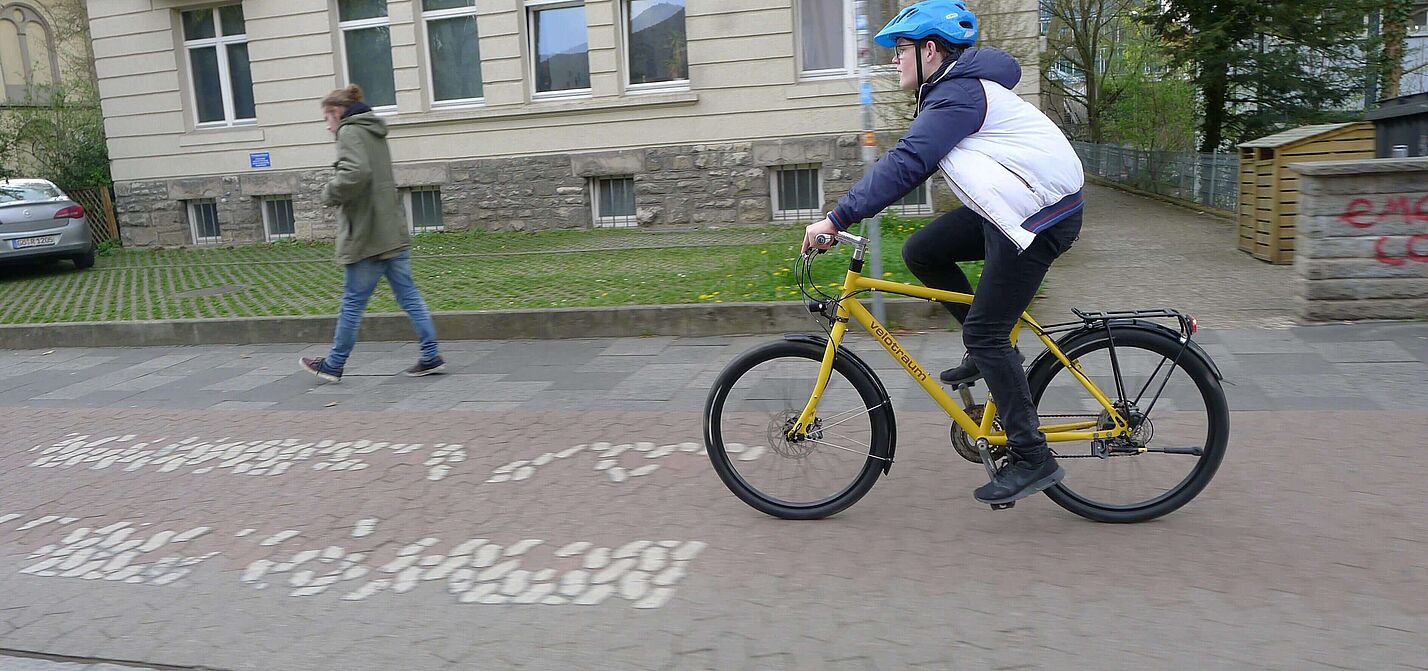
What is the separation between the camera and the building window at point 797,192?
15.1 metres

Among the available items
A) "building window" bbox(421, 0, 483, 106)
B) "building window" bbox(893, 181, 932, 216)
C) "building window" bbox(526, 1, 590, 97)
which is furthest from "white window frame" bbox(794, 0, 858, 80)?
"building window" bbox(421, 0, 483, 106)

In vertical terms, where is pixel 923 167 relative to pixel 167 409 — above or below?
above

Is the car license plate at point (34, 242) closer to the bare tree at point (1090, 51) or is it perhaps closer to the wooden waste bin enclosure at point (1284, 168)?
the wooden waste bin enclosure at point (1284, 168)

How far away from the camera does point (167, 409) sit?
23.6ft

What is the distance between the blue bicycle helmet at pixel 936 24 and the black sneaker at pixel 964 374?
3.87 feet

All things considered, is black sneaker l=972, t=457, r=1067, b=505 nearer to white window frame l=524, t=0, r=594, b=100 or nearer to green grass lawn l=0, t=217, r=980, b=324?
green grass lawn l=0, t=217, r=980, b=324

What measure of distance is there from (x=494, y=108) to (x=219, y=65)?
547 cm

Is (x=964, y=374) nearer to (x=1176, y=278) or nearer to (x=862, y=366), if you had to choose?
(x=862, y=366)

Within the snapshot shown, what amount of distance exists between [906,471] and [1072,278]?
5.40 meters

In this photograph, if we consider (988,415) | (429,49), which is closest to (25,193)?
(429,49)

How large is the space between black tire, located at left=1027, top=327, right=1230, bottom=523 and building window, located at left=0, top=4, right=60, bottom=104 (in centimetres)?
3244

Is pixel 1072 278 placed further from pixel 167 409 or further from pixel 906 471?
pixel 167 409

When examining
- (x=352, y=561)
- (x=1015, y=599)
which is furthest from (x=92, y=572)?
(x=1015, y=599)

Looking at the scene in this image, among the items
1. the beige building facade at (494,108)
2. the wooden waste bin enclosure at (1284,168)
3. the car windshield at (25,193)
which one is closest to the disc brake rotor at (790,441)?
the wooden waste bin enclosure at (1284,168)
